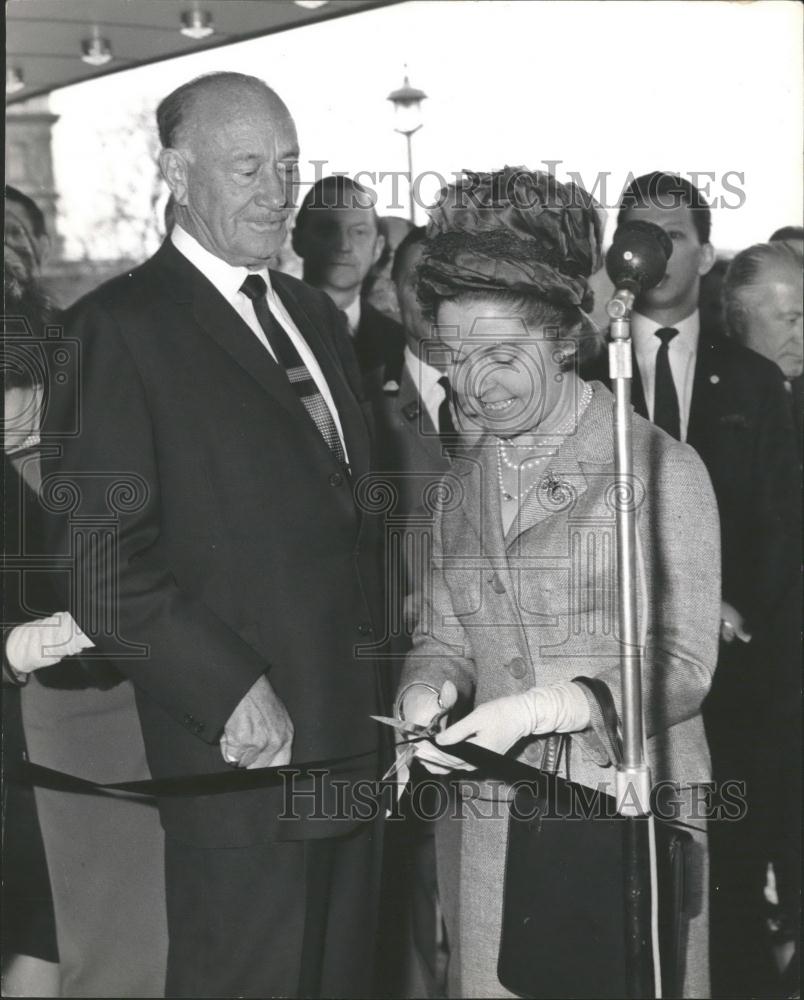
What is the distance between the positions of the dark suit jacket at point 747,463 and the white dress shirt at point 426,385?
292 mm

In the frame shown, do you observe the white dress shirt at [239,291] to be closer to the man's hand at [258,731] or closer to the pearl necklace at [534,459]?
the pearl necklace at [534,459]

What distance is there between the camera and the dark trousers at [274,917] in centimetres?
170

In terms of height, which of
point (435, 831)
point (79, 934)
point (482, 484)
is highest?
point (482, 484)

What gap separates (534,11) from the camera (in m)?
1.85

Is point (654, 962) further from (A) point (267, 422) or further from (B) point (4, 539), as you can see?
(B) point (4, 539)

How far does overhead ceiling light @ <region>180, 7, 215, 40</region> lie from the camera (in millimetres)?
1821

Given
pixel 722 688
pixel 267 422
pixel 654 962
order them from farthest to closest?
pixel 722 688
pixel 267 422
pixel 654 962

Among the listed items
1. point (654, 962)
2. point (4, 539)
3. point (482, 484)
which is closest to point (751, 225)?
point (482, 484)

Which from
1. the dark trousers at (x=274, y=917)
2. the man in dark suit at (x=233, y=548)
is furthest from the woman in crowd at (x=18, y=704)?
the dark trousers at (x=274, y=917)

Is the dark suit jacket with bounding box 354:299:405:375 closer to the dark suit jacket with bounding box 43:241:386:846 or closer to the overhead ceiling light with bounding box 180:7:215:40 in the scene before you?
the dark suit jacket with bounding box 43:241:386:846

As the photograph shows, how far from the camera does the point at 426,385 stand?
187 cm

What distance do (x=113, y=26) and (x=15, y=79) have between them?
0.55 feet

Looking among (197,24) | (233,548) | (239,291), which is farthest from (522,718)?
(197,24)

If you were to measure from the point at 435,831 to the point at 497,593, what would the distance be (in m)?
0.42
